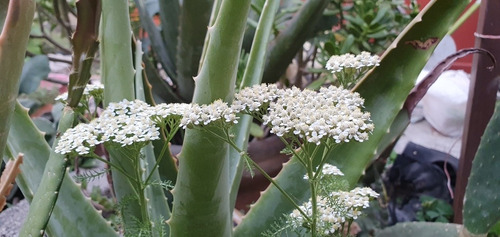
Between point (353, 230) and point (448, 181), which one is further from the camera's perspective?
point (448, 181)

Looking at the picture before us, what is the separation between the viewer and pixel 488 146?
0.74m

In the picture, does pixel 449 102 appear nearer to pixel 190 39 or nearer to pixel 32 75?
pixel 190 39

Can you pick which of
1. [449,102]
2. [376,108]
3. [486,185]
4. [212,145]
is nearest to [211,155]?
[212,145]

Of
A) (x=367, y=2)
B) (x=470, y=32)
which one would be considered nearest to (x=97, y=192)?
(x=367, y=2)

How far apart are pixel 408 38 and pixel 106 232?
0.38 metres

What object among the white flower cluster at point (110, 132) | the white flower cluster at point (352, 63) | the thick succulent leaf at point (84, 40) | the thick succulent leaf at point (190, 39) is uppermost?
the thick succulent leaf at point (84, 40)

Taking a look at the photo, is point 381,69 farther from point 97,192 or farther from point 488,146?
point 97,192

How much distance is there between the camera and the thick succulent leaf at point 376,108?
1.96ft

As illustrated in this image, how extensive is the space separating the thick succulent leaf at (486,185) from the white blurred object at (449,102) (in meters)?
1.10

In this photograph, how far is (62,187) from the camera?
597 mm

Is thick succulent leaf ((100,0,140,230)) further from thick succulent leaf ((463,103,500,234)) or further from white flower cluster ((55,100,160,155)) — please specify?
thick succulent leaf ((463,103,500,234))

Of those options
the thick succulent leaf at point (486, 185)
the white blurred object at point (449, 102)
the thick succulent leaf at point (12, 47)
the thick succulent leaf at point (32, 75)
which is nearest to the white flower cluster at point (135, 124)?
the thick succulent leaf at point (12, 47)

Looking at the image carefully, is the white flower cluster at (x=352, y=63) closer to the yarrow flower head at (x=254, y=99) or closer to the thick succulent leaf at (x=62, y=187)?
Result: the yarrow flower head at (x=254, y=99)

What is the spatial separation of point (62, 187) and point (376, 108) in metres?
0.34
